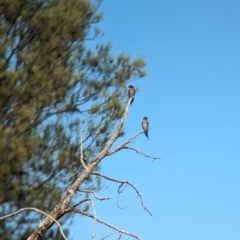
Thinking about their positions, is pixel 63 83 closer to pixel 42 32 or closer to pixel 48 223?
pixel 42 32

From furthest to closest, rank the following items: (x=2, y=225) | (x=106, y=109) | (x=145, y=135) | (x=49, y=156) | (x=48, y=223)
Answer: (x=106, y=109)
(x=49, y=156)
(x=2, y=225)
(x=145, y=135)
(x=48, y=223)

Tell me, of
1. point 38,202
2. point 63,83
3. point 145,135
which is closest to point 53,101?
point 63,83

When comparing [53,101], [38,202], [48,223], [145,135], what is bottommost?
[48,223]

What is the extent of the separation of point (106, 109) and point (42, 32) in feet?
2.85

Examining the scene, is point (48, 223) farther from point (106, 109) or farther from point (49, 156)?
point (106, 109)

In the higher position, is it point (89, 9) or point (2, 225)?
point (89, 9)

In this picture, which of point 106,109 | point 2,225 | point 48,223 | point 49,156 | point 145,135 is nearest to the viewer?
point 48,223

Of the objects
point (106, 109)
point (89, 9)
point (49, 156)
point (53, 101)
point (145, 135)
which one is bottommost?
point (145, 135)

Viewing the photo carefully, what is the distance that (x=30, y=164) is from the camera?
15.6ft

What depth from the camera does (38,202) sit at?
15.6 feet

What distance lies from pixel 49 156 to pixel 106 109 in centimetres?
74

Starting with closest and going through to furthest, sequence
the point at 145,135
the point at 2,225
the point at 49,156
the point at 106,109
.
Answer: the point at 145,135
the point at 2,225
the point at 49,156
the point at 106,109

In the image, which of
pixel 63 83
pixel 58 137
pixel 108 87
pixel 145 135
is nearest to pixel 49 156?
pixel 58 137

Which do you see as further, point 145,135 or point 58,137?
point 58,137
